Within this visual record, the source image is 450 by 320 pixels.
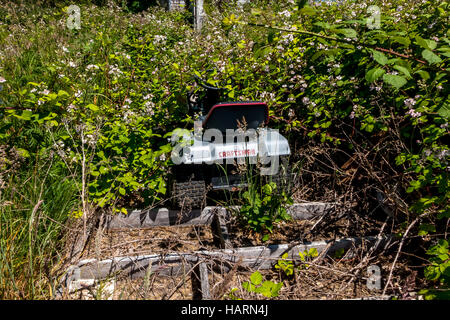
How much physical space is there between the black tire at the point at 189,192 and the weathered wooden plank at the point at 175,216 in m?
0.13

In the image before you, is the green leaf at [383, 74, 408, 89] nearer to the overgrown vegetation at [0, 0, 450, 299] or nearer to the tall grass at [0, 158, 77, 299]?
the overgrown vegetation at [0, 0, 450, 299]

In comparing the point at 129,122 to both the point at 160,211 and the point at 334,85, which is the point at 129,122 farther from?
the point at 334,85

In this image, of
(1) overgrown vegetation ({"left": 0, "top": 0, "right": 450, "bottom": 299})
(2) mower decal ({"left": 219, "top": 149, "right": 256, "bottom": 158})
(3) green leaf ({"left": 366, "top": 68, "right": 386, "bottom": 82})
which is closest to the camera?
(3) green leaf ({"left": 366, "top": 68, "right": 386, "bottom": 82})

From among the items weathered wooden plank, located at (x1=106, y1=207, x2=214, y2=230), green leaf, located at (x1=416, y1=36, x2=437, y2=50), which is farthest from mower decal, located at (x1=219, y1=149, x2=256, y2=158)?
green leaf, located at (x1=416, y1=36, x2=437, y2=50)

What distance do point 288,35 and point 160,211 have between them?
8.78 ft

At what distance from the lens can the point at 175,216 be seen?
9.48 ft

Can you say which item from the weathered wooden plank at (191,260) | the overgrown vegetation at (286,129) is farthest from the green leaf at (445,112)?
the weathered wooden plank at (191,260)

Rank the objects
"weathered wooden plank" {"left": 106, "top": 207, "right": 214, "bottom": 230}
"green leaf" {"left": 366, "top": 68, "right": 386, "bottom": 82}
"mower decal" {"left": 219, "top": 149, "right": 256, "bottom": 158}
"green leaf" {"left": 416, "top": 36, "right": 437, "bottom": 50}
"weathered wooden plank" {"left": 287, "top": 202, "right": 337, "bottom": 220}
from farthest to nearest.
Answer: "weathered wooden plank" {"left": 287, "top": 202, "right": 337, "bottom": 220}, "weathered wooden plank" {"left": 106, "top": 207, "right": 214, "bottom": 230}, "mower decal" {"left": 219, "top": 149, "right": 256, "bottom": 158}, "green leaf" {"left": 366, "top": 68, "right": 386, "bottom": 82}, "green leaf" {"left": 416, "top": 36, "right": 437, "bottom": 50}

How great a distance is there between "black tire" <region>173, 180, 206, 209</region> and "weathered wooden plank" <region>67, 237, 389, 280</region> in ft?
1.88

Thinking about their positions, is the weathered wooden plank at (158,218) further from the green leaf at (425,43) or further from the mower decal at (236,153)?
the green leaf at (425,43)

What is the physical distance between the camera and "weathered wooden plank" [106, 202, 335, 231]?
279 cm

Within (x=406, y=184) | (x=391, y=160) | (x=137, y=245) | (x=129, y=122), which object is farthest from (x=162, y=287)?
(x=391, y=160)

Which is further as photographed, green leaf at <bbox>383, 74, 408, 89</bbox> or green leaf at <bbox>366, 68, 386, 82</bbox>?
green leaf at <bbox>366, 68, 386, 82</bbox>
